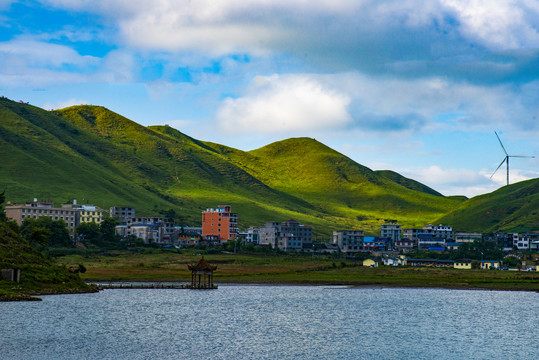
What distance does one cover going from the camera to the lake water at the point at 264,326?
6431 centimetres

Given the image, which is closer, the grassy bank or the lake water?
the lake water

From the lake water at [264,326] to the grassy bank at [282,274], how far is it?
2085 centimetres

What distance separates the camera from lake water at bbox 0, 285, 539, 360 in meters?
64.3

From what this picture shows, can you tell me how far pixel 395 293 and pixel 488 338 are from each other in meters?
57.7

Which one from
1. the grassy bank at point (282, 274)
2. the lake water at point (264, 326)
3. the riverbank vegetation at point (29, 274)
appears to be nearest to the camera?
the lake water at point (264, 326)

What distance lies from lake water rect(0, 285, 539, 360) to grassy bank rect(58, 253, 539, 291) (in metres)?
20.8

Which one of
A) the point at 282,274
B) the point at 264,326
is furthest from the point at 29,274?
the point at 282,274

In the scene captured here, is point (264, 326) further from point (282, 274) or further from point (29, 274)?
point (282, 274)

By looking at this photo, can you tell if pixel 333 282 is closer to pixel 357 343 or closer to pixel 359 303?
pixel 359 303

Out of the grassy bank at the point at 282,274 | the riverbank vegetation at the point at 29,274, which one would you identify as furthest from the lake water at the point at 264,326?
the grassy bank at the point at 282,274

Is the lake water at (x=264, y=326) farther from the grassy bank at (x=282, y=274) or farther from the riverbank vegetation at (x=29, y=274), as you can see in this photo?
the grassy bank at (x=282, y=274)

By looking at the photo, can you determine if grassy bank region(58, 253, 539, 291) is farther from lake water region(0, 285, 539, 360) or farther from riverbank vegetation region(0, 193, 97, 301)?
riverbank vegetation region(0, 193, 97, 301)

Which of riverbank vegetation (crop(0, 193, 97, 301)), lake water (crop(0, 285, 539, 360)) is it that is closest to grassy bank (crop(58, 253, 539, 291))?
lake water (crop(0, 285, 539, 360))

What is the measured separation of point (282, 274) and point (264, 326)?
261ft
